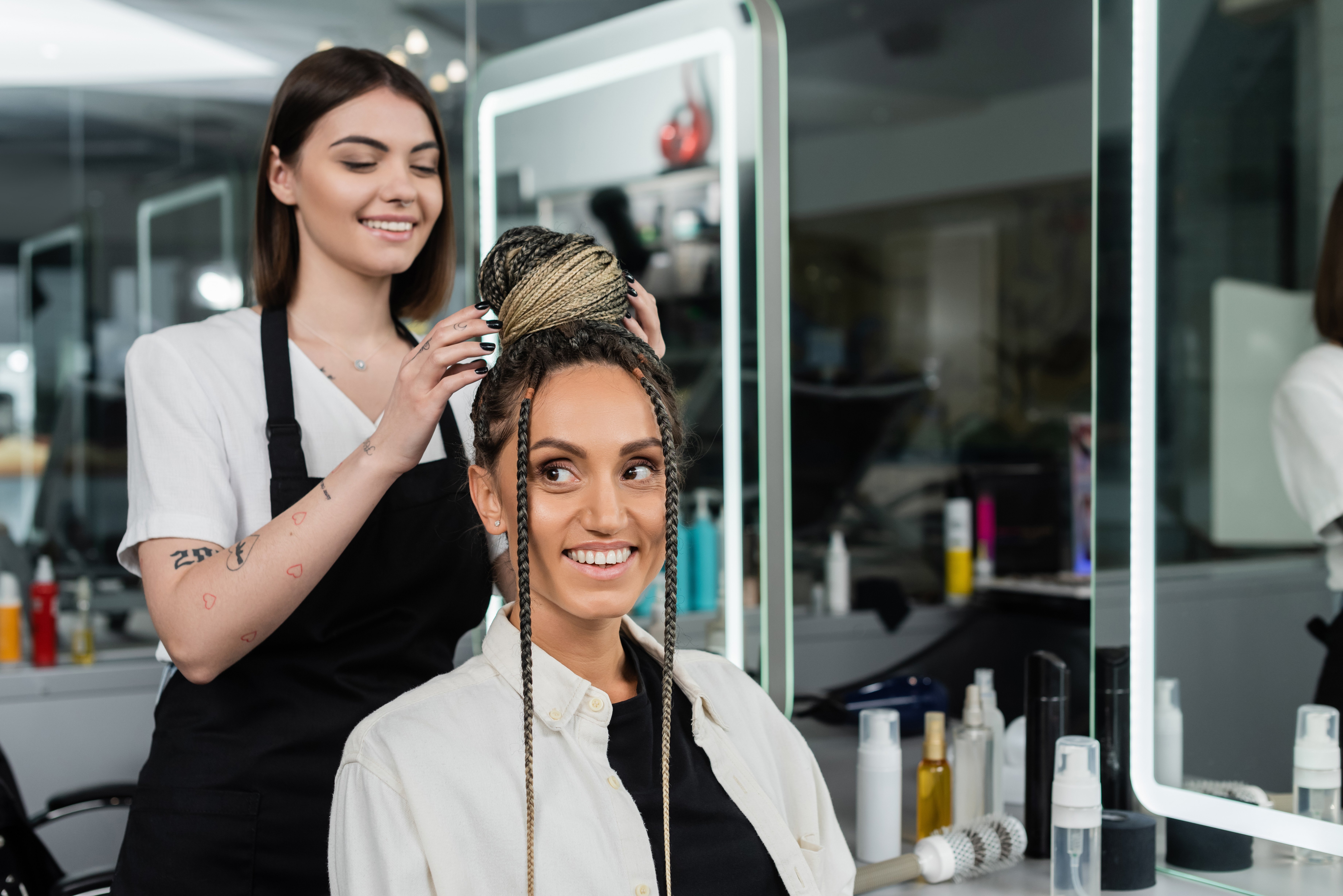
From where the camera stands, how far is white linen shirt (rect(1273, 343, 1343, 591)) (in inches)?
59.4

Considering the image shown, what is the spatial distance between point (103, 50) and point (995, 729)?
2481mm

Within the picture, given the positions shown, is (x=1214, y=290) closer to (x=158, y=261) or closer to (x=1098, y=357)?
(x=1098, y=357)

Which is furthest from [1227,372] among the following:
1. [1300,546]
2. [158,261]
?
[158,261]

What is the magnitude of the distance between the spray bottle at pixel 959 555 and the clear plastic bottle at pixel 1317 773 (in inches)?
55.7

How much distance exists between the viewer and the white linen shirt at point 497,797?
0.90m

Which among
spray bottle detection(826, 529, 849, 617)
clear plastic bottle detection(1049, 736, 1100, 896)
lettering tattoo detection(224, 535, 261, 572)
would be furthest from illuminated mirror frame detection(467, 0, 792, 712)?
spray bottle detection(826, 529, 849, 617)

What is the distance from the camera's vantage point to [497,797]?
928 millimetres

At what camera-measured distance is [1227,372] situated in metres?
2.22

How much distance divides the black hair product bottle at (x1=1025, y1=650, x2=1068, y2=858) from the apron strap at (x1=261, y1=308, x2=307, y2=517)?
0.83 metres

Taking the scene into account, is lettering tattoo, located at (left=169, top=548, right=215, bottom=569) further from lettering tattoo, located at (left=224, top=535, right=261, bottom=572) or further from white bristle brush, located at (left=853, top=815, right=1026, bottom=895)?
white bristle brush, located at (left=853, top=815, right=1026, bottom=895)

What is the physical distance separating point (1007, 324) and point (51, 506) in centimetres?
305

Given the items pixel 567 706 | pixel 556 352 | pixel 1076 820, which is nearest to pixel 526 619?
pixel 567 706

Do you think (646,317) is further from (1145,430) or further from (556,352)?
(1145,430)

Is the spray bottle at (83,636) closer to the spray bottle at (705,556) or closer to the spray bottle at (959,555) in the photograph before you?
the spray bottle at (705,556)
